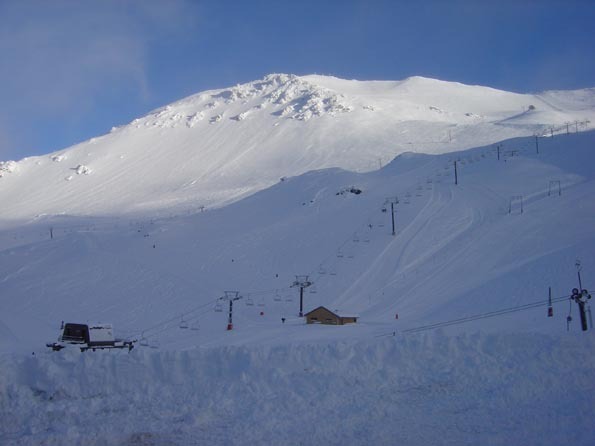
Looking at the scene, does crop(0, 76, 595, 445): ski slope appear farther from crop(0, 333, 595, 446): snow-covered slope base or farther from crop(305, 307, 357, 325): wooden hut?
crop(305, 307, 357, 325): wooden hut

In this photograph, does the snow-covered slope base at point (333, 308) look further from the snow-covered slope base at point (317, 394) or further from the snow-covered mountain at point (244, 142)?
the snow-covered mountain at point (244, 142)

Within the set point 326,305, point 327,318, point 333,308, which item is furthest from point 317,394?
point 326,305

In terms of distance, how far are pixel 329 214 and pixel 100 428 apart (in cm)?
4245

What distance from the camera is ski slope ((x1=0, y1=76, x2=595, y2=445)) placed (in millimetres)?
7656

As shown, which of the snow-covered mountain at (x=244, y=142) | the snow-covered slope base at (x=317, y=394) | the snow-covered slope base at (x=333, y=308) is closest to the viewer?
the snow-covered slope base at (x=317, y=394)

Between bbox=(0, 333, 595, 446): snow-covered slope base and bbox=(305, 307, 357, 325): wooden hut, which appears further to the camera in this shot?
bbox=(305, 307, 357, 325): wooden hut

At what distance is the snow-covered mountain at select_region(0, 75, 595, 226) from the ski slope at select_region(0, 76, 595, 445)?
1.77 metres

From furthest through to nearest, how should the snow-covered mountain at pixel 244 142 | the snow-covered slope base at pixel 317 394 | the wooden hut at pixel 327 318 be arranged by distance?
the snow-covered mountain at pixel 244 142, the wooden hut at pixel 327 318, the snow-covered slope base at pixel 317 394

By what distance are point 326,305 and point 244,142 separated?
73.5 metres

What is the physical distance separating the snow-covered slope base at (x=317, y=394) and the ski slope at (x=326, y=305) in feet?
0.09

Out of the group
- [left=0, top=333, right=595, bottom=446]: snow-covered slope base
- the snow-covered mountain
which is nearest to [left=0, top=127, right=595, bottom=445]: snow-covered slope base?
[left=0, top=333, right=595, bottom=446]: snow-covered slope base

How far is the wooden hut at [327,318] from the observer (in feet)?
86.5

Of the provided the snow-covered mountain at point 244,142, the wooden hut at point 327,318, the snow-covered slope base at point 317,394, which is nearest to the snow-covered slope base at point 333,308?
the snow-covered slope base at point 317,394

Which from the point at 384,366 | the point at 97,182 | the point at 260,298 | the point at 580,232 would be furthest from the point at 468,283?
the point at 97,182
